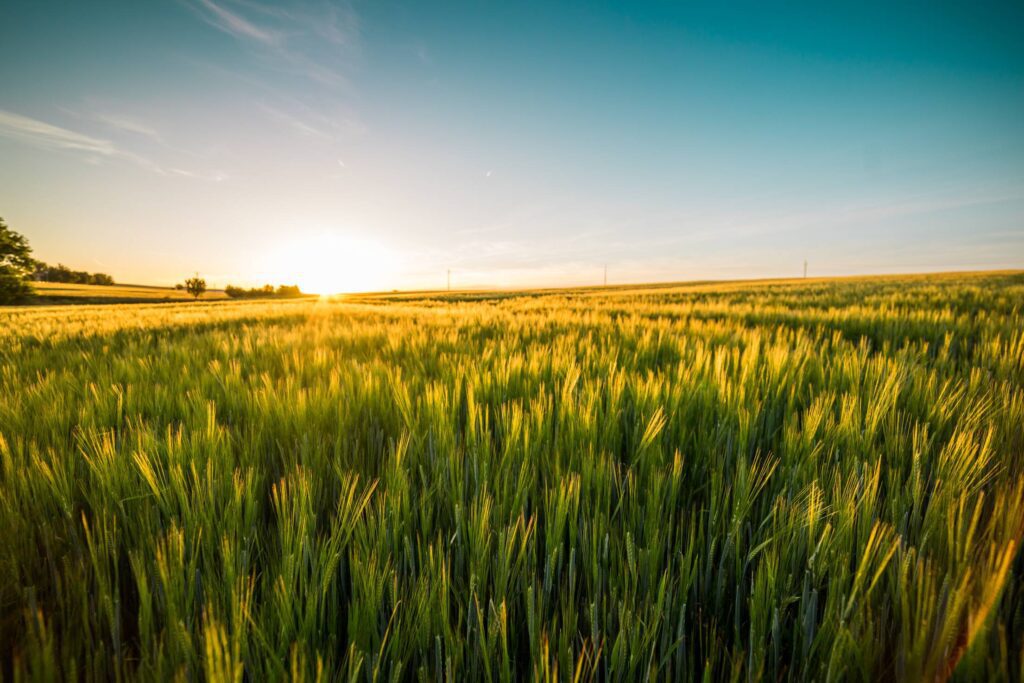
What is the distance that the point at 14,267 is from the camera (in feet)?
116

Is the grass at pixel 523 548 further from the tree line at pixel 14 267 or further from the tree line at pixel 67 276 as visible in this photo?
the tree line at pixel 67 276

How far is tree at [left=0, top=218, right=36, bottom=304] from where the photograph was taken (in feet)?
113

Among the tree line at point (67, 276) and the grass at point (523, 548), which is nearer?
the grass at point (523, 548)

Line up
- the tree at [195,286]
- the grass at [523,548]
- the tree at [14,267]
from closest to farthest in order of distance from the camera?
1. the grass at [523,548]
2. the tree at [14,267]
3. the tree at [195,286]

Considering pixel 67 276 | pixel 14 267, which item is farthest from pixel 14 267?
pixel 67 276

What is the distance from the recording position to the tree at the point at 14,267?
34.5m

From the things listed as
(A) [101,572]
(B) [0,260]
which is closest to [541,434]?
(A) [101,572]

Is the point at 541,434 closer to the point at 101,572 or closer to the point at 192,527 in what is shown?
the point at 192,527

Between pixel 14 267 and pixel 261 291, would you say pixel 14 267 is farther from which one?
pixel 261 291

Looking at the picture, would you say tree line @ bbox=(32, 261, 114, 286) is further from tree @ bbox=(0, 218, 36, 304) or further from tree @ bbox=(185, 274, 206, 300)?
tree @ bbox=(0, 218, 36, 304)

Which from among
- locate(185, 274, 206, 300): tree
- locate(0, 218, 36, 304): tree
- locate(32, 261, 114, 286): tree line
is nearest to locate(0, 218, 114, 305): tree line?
locate(0, 218, 36, 304): tree

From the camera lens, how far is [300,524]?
2.02 feet

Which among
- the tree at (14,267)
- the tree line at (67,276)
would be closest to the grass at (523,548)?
the tree at (14,267)

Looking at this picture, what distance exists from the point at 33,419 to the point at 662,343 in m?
2.92
